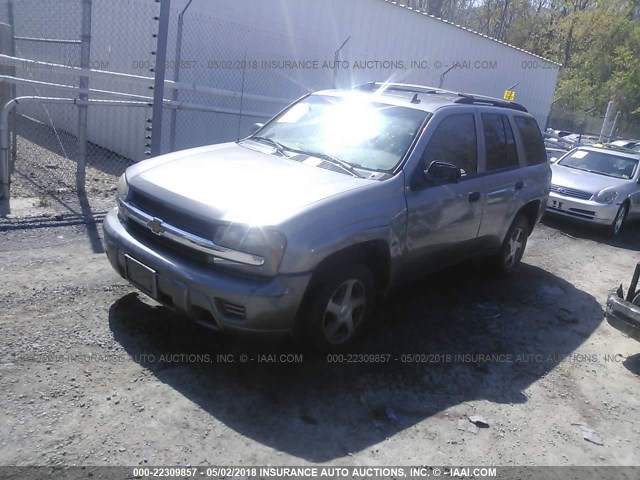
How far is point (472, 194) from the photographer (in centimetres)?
495

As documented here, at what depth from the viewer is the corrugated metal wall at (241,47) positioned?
9.32 m

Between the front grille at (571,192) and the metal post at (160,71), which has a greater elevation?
the metal post at (160,71)

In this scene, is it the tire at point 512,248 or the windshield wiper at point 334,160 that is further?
the tire at point 512,248

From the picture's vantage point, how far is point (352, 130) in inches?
184

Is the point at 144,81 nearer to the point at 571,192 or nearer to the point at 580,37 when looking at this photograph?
the point at 571,192

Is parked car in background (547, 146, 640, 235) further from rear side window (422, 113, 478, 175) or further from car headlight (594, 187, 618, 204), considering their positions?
rear side window (422, 113, 478, 175)

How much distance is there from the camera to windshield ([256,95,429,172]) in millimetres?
4398

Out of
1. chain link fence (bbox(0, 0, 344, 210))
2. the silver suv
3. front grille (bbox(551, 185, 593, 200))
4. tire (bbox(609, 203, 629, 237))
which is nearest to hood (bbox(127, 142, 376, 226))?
the silver suv

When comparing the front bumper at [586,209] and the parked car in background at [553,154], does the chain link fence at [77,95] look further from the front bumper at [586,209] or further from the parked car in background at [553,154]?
the parked car in background at [553,154]

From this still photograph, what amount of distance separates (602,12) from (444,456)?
48.3 m

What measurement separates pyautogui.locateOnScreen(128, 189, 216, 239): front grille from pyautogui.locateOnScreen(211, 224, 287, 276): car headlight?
155mm

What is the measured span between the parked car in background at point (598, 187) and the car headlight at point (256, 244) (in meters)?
7.72

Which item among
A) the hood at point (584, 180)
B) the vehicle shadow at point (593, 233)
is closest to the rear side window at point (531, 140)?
the vehicle shadow at point (593, 233)

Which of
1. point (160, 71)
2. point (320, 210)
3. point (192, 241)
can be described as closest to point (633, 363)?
point (320, 210)
